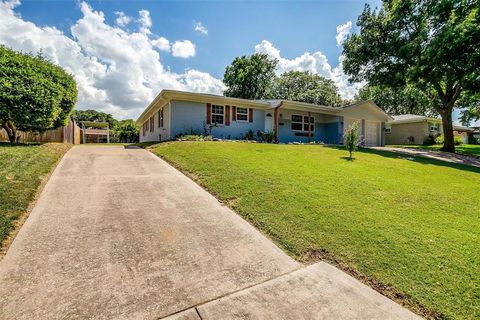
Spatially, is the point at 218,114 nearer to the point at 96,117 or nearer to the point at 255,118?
the point at 255,118

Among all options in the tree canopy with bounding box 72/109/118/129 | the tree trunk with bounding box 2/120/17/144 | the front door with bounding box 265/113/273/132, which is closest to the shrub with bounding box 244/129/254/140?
the front door with bounding box 265/113/273/132

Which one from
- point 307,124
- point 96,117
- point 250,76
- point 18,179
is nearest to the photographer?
point 18,179

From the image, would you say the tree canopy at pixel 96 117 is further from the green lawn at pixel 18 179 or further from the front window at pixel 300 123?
the green lawn at pixel 18 179

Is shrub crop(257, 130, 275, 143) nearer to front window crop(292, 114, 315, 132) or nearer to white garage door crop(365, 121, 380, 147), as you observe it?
front window crop(292, 114, 315, 132)

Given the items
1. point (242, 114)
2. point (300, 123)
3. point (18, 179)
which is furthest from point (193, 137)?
point (300, 123)

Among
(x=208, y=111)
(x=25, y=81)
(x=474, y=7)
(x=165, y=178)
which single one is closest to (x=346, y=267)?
(x=165, y=178)

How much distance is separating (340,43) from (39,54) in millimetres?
18449

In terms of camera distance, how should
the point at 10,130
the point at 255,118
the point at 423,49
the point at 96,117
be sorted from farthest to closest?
the point at 96,117 < the point at 255,118 < the point at 423,49 < the point at 10,130

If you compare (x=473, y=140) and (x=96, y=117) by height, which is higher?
(x=96, y=117)

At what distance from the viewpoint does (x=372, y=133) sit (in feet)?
68.0

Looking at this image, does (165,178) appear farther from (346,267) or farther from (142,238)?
(346,267)

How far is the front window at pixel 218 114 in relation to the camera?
1479 cm

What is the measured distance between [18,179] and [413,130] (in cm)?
3006

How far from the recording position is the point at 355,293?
269 cm
